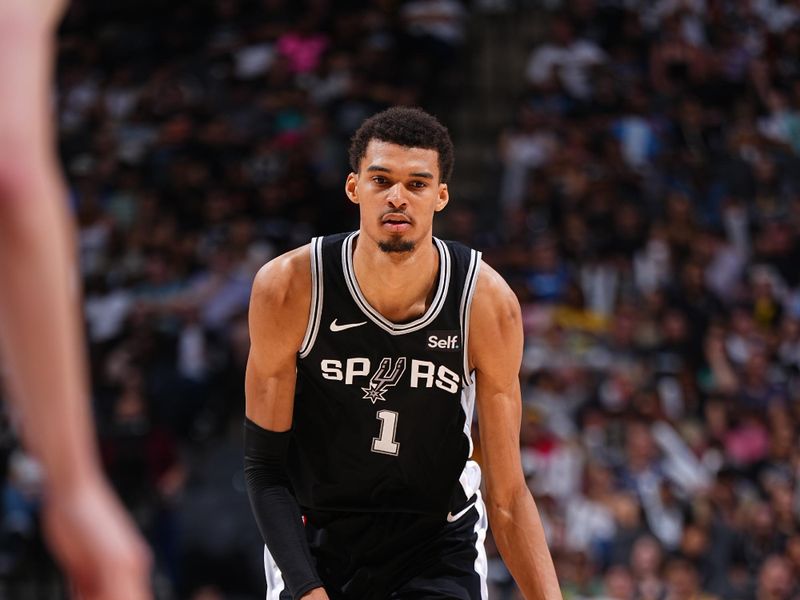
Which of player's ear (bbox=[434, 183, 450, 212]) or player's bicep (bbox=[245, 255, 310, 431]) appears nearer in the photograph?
player's bicep (bbox=[245, 255, 310, 431])

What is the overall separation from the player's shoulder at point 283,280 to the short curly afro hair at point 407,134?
0.38 m

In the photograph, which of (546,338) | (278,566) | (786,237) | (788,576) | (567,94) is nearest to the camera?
(278,566)

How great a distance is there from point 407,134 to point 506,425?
964 millimetres

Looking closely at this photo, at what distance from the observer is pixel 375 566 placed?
4.01 m

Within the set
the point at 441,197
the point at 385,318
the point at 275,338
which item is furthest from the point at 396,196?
the point at 275,338

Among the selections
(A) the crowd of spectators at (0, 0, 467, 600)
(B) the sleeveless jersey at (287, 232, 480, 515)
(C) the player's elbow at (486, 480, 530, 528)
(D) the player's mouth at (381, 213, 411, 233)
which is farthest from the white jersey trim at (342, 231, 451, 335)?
(A) the crowd of spectators at (0, 0, 467, 600)

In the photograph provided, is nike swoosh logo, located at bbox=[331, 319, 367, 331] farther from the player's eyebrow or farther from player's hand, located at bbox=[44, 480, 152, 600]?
player's hand, located at bbox=[44, 480, 152, 600]

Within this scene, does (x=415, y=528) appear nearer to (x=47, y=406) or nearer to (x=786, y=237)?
(x=47, y=406)

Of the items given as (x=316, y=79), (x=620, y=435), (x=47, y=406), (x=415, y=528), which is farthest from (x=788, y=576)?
(x=47, y=406)

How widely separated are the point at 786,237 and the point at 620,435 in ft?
8.70

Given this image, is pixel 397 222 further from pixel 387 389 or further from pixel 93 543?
pixel 93 543

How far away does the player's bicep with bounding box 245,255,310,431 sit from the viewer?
12.8ft

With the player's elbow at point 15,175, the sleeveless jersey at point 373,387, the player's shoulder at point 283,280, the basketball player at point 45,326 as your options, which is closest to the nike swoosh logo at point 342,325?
the sleeveless jersey at point 373,387

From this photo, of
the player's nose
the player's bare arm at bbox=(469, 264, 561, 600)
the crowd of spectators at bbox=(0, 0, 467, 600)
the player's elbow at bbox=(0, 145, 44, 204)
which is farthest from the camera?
the crowd of spectators at bbox=(0, 0, 467, 600)
